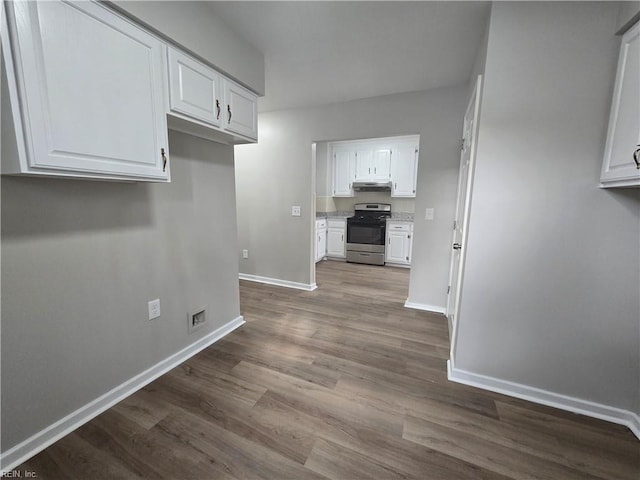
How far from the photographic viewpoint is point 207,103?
5.59 feet

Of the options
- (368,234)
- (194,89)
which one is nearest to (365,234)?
(368,234)

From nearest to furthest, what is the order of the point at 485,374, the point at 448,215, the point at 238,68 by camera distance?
the point at 485,374 < the point at 238,68 < the point at 448,215

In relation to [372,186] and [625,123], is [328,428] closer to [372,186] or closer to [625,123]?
[625,123]

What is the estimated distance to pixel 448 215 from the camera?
9.28 ft

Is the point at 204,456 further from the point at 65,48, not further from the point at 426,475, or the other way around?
the point at 65,48

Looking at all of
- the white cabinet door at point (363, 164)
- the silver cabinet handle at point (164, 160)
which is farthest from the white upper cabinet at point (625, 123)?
the white cabinet door at point (363, 164)

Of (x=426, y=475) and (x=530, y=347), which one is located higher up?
(x=530, y=347)

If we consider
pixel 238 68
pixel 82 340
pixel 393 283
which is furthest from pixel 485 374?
pixel 238 68

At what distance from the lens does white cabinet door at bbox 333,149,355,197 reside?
17.2 ft

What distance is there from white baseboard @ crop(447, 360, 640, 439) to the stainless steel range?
10.6ft

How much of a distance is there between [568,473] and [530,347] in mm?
634

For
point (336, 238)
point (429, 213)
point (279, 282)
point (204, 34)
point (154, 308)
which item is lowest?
point (279, 282)

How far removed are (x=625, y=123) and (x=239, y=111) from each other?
7.50ft

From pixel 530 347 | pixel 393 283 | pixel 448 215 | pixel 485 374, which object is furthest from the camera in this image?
pixel 393 283
